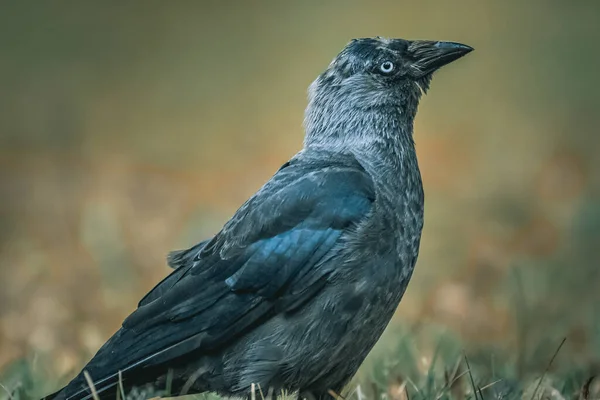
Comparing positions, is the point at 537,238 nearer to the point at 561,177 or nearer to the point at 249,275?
the point at 561,177

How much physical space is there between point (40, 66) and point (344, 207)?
8648 mm

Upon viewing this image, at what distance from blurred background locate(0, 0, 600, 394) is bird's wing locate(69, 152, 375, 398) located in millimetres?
1381

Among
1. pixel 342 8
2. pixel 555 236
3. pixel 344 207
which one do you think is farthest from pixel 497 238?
pixel 342 8

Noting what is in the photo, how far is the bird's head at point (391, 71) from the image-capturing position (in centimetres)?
538

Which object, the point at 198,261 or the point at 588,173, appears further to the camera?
the point at 588,173

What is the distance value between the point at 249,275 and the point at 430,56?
156cm

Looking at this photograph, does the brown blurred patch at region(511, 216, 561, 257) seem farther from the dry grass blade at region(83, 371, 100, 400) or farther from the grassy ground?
the dry grass blade at region(83, 371, 100, 400)

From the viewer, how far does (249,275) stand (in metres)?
4.62

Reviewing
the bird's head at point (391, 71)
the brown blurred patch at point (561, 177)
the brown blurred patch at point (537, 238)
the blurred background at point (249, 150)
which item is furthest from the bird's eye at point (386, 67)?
the brown blurred patch at point (561, 177)

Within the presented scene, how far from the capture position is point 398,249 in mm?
4656

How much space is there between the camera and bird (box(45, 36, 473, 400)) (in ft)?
14.8

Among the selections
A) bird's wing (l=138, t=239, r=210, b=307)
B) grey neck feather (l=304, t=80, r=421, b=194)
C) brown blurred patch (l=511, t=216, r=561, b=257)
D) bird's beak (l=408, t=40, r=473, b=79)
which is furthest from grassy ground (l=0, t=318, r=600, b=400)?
brown blurred patch (l=511, t=216, r=561, b=257)

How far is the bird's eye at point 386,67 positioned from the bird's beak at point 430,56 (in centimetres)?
9

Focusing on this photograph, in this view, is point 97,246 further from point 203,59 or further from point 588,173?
point 203,59
